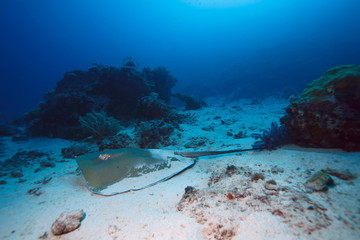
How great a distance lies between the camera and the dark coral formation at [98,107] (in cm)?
711

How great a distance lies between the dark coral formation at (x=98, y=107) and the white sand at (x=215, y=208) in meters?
4.09

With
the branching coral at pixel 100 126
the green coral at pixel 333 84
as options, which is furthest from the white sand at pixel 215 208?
the branching coral at pixel 100 126

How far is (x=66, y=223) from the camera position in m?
1.85

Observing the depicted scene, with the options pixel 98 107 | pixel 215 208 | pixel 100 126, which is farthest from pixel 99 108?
pixel 215 208

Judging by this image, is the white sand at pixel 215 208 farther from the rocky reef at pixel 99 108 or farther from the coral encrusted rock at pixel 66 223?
the rocky reef at pixel 99 108

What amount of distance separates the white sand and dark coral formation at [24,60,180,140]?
4.09m

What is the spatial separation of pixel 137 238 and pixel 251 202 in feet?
4.60

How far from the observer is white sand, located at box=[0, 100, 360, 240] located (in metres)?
1.46

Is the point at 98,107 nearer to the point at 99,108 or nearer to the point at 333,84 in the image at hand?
the point at 99,108

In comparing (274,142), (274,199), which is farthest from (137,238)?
(274,142)

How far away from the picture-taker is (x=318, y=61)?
26.4 meters

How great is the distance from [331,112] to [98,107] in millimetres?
9286

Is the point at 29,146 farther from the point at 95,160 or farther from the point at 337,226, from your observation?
the point at 337,226

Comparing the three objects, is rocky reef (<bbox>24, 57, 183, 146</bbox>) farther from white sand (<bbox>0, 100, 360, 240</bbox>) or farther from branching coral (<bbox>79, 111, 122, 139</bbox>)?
white sand (<bbox>0, 100, 360, 240</bbox>)
